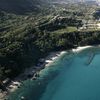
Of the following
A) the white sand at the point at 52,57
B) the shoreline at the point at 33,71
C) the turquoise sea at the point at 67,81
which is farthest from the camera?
the white sand at the point at 52,57

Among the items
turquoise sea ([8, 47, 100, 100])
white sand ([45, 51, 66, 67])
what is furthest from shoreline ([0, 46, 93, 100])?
turquoise sea ([8, 47, 100, 100])

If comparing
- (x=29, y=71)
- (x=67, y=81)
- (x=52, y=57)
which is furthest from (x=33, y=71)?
(x=52, y=57)

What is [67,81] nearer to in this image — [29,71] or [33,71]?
[33,71]

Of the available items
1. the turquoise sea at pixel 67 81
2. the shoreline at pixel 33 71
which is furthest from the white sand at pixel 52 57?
the turquoise sea at pixel 67 81

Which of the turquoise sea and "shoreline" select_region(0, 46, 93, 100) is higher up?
"shoreline" select_region(0, 46, 93, 100)

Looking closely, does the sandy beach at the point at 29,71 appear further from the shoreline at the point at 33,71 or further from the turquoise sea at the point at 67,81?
the turquoise sea at the point at 67,81

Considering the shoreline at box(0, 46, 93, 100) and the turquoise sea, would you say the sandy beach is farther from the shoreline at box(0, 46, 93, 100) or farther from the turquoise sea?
the turquoise sea

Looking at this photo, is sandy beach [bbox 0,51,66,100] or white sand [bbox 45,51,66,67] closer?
sandy beach [bbox 0,51,66,100]

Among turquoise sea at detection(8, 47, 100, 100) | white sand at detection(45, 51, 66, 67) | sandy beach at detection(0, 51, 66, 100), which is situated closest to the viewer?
turquoise sea at detection(8, 47, 100, 100)

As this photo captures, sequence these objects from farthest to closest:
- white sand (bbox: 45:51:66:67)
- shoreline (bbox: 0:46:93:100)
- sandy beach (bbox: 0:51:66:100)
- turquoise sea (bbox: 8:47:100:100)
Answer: white sand (bbox: 45:51:66:67), shoreline (bbox: 0:46:93:100), sandy beach (bbox: 0:51:66:100), turquoise sea (bbox: 8:47:100:100)

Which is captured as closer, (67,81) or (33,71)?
(67,81)
